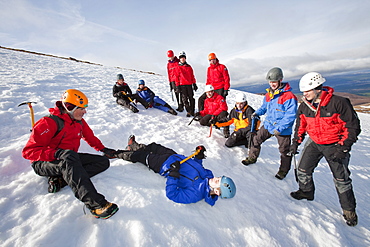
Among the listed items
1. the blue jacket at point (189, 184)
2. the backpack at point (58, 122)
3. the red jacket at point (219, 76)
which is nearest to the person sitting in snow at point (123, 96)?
the red jacket at point (219, 76)

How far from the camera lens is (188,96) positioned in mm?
8172

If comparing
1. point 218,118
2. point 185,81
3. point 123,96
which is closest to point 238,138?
point 218,118

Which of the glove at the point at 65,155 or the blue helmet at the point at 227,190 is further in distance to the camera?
the blue helmet at the point at 227,190

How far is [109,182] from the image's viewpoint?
10.5 feet

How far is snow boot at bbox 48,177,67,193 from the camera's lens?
2.78 m

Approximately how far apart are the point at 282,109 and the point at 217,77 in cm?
351

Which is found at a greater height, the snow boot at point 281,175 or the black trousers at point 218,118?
the black trousers at point 218,118

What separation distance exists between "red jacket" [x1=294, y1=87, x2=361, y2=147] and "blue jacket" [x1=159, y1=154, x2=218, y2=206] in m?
2.39

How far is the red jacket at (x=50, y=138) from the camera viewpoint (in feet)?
8.61

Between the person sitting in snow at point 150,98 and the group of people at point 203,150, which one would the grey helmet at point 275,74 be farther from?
the person sitting in snow at point 150,98

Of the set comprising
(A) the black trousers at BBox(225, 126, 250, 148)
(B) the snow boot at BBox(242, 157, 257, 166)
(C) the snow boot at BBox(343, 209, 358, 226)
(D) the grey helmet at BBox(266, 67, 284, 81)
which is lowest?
(C) the snow boot at BBox(343, 209, 358, 226)

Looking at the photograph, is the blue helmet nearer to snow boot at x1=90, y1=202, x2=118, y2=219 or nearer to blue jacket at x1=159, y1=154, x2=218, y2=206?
blue jacket at x1=159, y1=154, x2=218, y2=206

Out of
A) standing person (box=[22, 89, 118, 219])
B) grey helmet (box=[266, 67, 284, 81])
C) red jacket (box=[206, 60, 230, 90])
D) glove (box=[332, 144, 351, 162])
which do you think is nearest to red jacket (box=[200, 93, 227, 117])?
red jacket (box=[206, 60, 230, 90])

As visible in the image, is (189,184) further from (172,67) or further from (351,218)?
(172,67)
